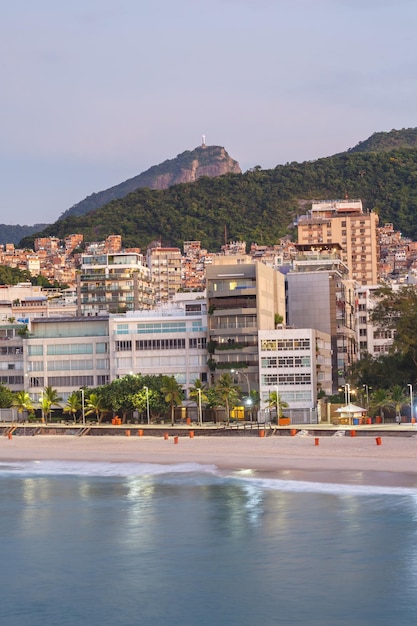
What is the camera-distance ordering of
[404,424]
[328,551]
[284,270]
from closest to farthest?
[328,551]
[404,424]
[284,270]

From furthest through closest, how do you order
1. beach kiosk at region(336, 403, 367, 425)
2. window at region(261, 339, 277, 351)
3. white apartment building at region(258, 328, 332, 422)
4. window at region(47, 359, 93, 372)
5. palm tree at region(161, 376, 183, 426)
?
window at region(47, 359, 93, 372) → window at region(261, 339, 277, 351) → white apartment building at region(258, 328, 332, 422) → palm tree at region(161, 376, 183, 426) → beach kiosk at region(336, 403, 367, 425)

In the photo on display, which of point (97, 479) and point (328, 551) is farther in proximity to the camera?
point (97, 479)

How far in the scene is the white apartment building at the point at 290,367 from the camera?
362 ft

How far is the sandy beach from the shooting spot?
69875 millimetres

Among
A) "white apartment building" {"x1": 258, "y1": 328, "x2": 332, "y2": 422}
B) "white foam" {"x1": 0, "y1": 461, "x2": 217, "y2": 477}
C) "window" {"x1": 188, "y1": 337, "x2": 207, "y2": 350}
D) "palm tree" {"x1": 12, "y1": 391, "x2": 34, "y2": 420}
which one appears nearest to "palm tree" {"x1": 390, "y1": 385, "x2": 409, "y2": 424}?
"white apartment building" {"x1": 258, "y1": 328, "x2": 332, "y2": 422}

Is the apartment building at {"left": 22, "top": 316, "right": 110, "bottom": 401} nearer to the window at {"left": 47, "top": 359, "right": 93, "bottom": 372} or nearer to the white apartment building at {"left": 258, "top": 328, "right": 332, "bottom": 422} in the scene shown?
the window at {"left": 47, "top": 359, "right": 93, "bottom": 372}

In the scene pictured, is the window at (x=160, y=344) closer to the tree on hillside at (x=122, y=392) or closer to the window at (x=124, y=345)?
the window at (x=124, y=345)

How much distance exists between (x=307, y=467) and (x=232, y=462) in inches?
295

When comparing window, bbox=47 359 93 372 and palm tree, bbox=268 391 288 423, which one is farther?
window, bbox=47 359 93 372

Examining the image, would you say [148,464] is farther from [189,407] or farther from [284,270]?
[284,270]

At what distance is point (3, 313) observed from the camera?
181m

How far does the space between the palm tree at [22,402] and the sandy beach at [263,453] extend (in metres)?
12.2

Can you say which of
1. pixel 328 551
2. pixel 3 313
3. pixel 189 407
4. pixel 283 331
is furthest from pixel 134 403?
pixel 3 313

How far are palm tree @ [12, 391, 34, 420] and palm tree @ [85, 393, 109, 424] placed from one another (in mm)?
7319
